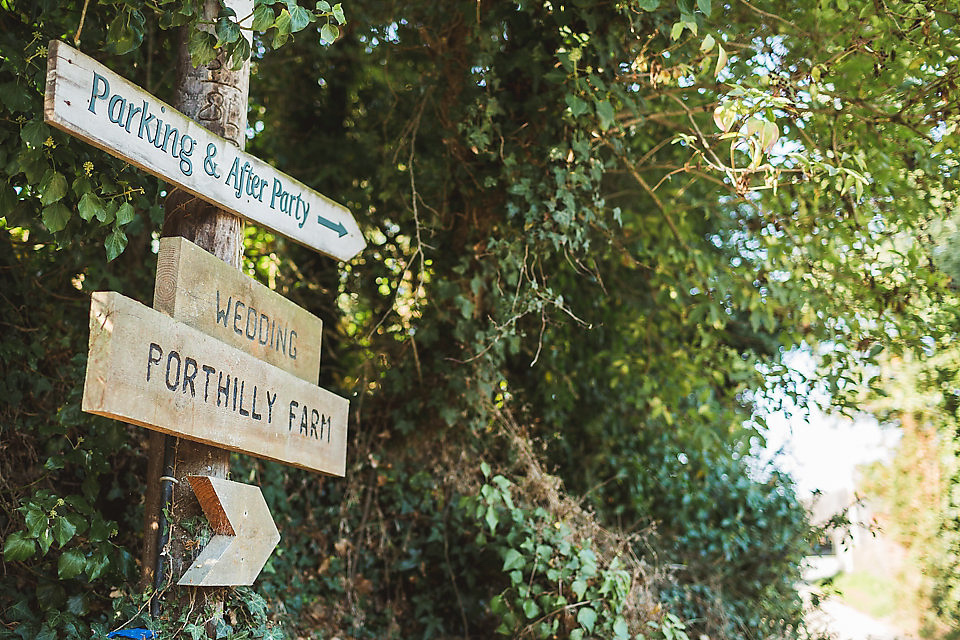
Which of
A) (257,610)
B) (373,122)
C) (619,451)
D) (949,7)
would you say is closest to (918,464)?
(619,451)

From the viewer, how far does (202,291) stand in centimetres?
199

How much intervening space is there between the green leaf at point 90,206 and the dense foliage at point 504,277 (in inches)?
0.5

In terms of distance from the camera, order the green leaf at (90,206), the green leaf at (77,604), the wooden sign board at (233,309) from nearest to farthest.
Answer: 1. the wooden sign board at (233,309)
2. the green leaf at (90,206)
3. the green leaf at (77,604)

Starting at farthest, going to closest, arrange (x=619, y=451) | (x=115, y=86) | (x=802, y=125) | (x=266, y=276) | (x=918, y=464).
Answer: (x=918, y=464) → (x=619, y=451) → (x=266, y=276) → (x=802, y=125) → (x=115, y=86)

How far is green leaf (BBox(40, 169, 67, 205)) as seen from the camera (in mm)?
2176

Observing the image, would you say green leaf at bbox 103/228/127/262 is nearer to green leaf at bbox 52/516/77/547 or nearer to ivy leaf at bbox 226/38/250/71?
ivy leaf at bbox 226/38/250/71

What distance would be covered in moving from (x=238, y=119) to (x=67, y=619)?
1.66 meters

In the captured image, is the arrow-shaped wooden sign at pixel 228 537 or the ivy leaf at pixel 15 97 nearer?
the arrow-shaped wooden sign at pixel 228 537

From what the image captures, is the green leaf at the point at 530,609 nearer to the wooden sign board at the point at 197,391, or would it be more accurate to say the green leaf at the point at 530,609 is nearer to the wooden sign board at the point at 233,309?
the wooden sign board at the point at 197,391

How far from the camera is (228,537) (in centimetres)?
201

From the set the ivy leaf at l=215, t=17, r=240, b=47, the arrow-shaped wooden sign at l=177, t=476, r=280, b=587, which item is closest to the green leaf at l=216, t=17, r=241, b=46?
the ivy leaf at l=215, t=17, r=240, b=47

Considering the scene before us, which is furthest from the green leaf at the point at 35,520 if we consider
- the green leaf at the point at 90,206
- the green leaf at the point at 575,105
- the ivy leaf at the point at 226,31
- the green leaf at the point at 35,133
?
the green leaf at the point at 575,105

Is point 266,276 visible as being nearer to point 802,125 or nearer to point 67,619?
point 67,619

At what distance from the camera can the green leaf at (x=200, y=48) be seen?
6.82 feet
